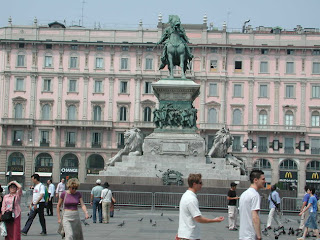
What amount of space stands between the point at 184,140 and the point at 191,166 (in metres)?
1.38

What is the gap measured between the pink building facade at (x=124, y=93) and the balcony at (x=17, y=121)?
11 centimetres

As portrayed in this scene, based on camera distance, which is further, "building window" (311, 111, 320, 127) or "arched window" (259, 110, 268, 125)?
"arched window" (259, 110, 268, 125)

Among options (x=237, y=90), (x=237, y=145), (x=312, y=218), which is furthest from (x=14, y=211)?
(x=237, y=90)

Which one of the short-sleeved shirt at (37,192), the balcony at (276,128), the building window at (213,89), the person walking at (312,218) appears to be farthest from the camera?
the building window at (213,89)

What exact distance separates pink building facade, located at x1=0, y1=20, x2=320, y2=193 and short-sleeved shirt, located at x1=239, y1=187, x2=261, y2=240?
213ft

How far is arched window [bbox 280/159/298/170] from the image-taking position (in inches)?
2943

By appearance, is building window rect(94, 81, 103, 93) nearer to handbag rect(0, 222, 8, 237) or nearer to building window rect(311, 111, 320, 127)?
building window rect(311, 111, 320, 127)

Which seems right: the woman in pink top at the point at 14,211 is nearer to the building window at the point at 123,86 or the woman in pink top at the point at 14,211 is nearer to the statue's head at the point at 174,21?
the statue's head at the point at 174,21

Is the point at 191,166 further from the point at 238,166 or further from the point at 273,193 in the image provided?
the point at 273,193

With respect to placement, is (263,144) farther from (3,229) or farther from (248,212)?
(248,212)

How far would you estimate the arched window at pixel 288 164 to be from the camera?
74.8 meters

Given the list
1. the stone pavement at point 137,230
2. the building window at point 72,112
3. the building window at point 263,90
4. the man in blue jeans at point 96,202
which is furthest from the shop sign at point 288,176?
the man in blue jeans at point 96,202

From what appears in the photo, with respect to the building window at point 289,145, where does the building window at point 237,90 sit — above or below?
above

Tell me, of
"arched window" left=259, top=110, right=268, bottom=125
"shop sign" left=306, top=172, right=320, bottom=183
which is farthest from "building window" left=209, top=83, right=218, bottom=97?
"shop sign" left=306, top=172, right=320, bottom=183
